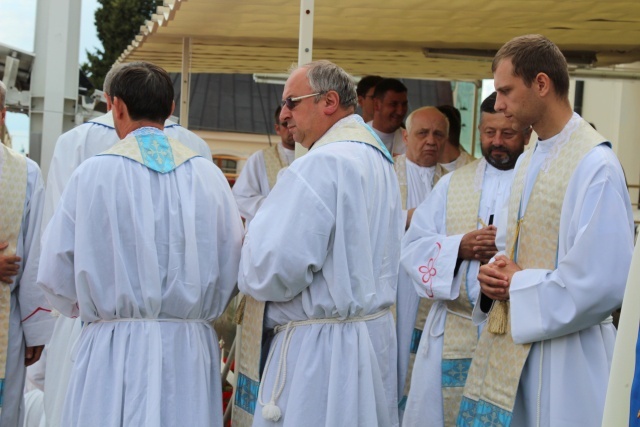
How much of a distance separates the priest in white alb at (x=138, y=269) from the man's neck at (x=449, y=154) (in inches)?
118

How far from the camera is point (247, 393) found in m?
4.30

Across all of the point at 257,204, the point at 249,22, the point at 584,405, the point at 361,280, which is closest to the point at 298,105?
the point at 361,280

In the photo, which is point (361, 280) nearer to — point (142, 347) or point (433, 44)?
point (142, 347)

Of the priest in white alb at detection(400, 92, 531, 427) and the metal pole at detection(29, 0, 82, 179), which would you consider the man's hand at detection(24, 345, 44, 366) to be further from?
the metal pole at detection(29, 0, 82, 179)

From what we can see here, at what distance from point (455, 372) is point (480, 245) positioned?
0.69 m

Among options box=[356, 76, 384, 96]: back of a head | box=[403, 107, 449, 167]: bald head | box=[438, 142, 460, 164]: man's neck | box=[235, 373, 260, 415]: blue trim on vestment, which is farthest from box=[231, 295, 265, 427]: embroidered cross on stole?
box=[356, 76, 384, 96]: back of a head

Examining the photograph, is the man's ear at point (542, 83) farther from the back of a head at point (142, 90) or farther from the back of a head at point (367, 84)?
the back of a head at point (367, 84)

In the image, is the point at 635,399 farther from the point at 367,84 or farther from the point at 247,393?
the point at 367,84

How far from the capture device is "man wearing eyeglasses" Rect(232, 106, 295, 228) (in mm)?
8250

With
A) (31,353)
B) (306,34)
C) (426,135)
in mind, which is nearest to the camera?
(306,34)

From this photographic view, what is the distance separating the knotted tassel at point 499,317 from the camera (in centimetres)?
409

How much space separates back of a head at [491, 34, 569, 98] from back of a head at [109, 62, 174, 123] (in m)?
1.39

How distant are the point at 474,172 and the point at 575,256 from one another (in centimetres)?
195

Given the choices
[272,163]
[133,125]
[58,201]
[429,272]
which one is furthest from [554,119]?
[272,163]
